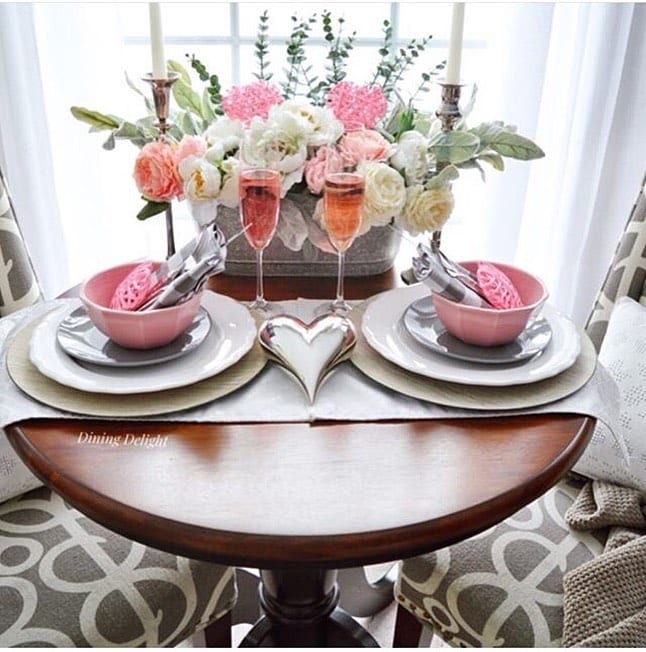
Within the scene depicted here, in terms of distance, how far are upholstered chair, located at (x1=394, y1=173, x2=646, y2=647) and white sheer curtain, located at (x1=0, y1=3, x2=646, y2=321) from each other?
1.06 m

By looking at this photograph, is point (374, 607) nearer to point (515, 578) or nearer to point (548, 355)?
point (515, 578)

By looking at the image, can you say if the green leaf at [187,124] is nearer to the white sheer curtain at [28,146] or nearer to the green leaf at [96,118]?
the green leaf at [96,118]

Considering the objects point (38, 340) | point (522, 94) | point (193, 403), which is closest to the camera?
point (193, 403)

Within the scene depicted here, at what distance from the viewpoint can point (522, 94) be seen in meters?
1.97

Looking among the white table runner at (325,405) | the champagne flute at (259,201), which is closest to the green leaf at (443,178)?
the champagne flute at (259,201)

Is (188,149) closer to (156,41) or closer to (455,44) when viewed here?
(156,41)

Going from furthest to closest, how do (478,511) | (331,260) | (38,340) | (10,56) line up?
(10,56)
(331,260)
(38,340)
(478,511)

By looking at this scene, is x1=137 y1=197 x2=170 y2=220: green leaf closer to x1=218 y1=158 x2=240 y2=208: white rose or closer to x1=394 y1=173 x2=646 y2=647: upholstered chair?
x1=218 y1=158 x2=240 y2=208: white rose

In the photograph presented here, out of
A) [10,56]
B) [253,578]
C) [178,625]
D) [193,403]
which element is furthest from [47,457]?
[10,56]

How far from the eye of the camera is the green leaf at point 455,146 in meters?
1.19

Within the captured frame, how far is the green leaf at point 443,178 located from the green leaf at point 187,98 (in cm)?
44

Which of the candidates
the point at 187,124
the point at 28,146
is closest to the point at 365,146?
the point at 187,124

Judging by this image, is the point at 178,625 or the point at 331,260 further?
the point at 331,260

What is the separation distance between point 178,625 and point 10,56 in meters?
1.44
